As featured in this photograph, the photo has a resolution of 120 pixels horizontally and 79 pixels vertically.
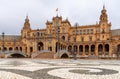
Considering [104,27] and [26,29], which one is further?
[26,29]

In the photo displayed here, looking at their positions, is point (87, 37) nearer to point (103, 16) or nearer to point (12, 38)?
Answer: point (103, 16)

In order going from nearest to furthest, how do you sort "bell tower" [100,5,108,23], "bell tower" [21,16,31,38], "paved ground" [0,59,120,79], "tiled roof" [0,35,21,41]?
1. "paved ground" [0,59,120,79]
2. "bell tower" [100,5,108,23]
3. "bell tower" [21,16,31,38]
4. "tiled roof" [0,35,21,41]

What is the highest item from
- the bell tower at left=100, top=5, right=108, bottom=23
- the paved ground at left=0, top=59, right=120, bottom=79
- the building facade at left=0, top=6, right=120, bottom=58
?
the bell tower at left=100, top=5, right=108, bottom=23

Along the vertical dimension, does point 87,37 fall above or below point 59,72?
above

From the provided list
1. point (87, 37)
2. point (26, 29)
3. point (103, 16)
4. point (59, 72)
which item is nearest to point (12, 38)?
point (26, 29)

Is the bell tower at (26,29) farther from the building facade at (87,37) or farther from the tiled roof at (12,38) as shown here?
the tiled roof at (12,38)

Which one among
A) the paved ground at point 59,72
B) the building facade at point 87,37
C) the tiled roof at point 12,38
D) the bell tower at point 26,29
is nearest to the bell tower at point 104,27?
the building facade at point 87,37

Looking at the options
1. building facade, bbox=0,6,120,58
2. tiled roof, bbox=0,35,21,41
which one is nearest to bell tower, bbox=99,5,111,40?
building facade, bbox=0,6,120,58

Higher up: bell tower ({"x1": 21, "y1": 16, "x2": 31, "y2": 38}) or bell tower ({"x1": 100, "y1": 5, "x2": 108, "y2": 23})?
bell tower ({"x1": 100, "y1": 5, "x2": 108, "y2": 23})

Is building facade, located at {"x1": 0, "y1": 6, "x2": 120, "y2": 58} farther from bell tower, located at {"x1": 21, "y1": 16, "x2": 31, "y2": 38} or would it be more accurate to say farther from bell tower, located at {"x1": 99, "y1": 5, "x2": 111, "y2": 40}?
bell tower, located at {"x1": 21, "y1": 16, "x2": 31, "y2": 38}

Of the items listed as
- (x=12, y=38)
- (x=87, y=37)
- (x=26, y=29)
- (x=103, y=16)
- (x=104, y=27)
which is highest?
(x=103, y=16)

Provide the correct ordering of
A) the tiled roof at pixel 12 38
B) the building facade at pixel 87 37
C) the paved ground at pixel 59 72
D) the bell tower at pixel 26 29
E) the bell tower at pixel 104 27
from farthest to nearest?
the tiled roof at pixel 12 38
the bell tower at pixel 26 29
the bell tower at pixel 104 27
the building facade at pixel 87 37
the paved ground at pixel 59 72

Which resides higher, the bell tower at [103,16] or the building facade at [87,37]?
the bell tower at [103,16]

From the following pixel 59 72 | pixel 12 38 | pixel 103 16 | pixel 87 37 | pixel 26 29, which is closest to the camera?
pixel 59 72
